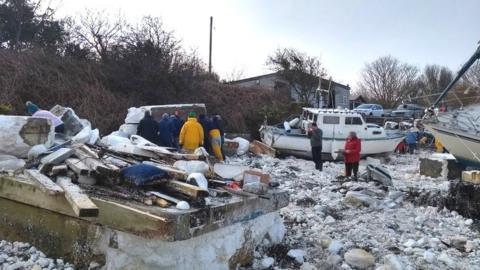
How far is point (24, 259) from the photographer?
4.90 m

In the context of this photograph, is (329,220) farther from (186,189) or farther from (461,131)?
(461,131)

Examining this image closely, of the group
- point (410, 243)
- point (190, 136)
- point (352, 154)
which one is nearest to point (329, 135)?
point (352, 154)

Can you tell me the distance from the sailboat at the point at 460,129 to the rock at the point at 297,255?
28.5 feet

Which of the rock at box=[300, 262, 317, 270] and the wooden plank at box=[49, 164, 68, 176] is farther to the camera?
the wooden plank at box=[49, 164, 68, 176]

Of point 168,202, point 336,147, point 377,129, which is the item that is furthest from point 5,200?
point 377,129

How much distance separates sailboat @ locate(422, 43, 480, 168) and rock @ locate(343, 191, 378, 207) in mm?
5492

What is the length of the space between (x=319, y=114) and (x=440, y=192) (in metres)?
10.0

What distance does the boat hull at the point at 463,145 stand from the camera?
40.7ft

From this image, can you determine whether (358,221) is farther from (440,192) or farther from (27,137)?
(27,137)

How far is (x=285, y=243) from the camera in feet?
19.4

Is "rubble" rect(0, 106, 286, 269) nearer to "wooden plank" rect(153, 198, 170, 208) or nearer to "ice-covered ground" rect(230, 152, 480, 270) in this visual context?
"wooden plank" rect(153, 198, 170, 208)

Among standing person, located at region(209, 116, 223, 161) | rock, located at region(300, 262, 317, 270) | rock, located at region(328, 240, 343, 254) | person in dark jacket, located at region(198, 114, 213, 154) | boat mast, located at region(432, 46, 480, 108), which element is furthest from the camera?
boat mast, located at region(432, 46, 480, 108)

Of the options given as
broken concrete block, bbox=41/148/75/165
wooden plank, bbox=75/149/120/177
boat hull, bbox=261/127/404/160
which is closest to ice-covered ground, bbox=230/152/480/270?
wooden plank, bbox=75/149/120/177

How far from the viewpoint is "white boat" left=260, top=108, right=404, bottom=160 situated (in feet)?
59.2
